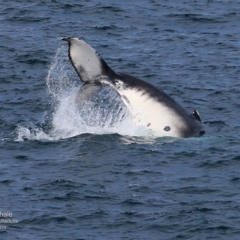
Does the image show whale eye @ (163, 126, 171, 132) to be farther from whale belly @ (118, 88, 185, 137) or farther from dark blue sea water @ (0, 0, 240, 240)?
dark blue sea water @ (0, 0, 240, 240)

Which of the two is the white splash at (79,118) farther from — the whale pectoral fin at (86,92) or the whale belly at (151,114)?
the whale pectoral fin at (86,92)

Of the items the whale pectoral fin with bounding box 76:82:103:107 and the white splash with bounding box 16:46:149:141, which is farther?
the white splash with bounding box 16:46:149:141

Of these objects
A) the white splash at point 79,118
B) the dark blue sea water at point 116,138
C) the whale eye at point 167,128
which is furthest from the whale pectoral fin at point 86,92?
the whale eye at point 167,128

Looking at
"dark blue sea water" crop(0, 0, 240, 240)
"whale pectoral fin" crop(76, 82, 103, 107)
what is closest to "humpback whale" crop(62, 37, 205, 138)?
"whale pectoral fin" crop(76, 82, 103, 107)

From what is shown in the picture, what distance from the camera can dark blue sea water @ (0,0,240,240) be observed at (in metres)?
27.0

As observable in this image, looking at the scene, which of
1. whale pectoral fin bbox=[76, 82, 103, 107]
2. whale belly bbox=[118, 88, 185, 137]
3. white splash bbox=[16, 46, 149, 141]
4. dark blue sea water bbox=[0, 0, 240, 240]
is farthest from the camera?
white splash bbox=[16, 46, 149, 141]

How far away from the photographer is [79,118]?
3500 cm

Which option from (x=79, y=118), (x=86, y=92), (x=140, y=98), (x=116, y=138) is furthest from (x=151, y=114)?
(x=79, y=118)

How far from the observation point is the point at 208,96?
4006cm

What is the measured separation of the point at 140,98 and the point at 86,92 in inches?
74.4

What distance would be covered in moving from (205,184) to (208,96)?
1102cm

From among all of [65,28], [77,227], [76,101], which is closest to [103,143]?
[76,101]

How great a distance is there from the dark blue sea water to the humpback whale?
0.43m

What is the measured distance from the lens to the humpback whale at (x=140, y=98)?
31.3 metres
